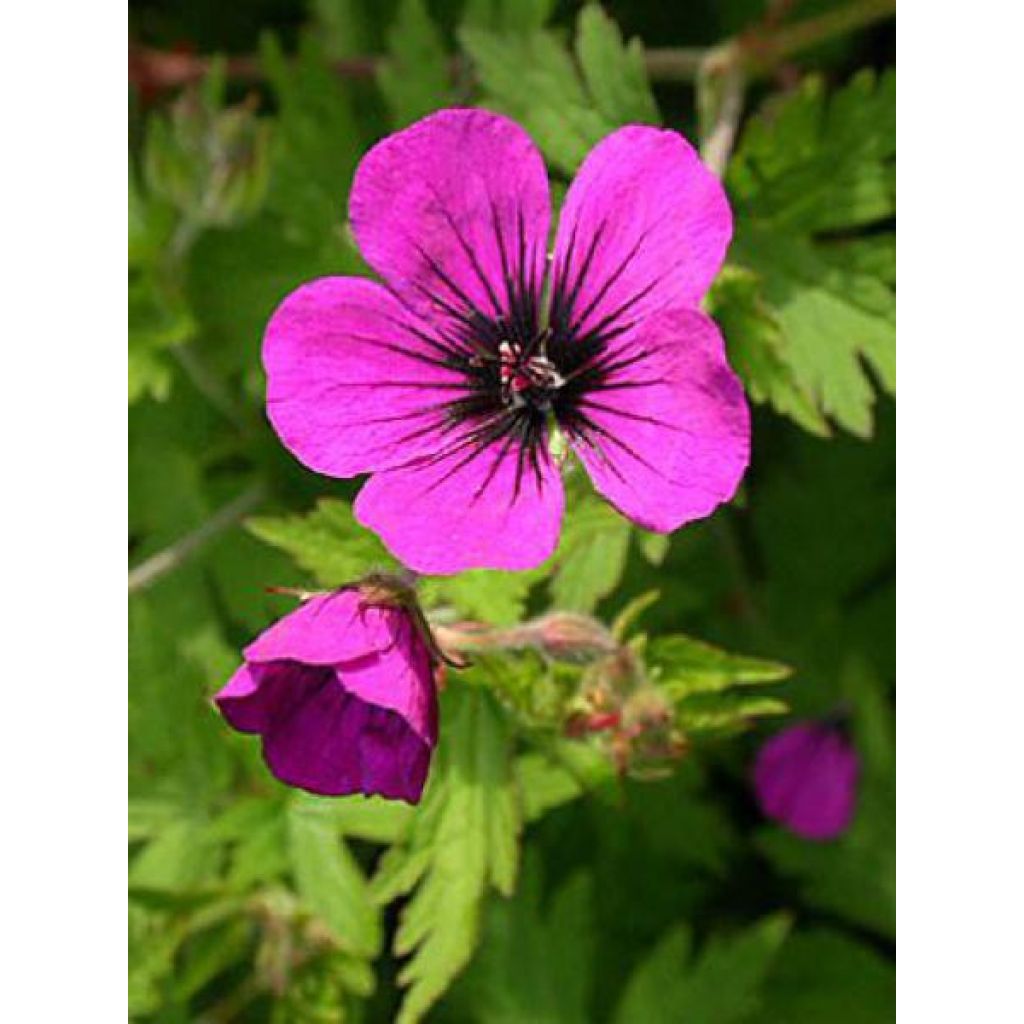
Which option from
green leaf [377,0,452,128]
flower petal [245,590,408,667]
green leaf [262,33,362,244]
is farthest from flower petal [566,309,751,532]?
green leaf [262,33,362,244]

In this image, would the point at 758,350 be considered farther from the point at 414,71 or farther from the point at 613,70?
the point at 414,71

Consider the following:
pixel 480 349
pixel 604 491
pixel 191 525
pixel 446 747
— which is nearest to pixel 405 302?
pixel 480 349

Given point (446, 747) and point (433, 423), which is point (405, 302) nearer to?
point (433, 423)

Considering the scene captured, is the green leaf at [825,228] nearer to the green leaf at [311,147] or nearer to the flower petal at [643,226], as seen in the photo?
the flower petal at [643,226]

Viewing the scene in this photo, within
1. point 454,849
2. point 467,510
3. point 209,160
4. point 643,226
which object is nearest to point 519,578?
point 454,849

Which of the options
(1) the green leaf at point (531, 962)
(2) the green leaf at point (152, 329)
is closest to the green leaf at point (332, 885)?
(1) the green leaf at point (531, 962)

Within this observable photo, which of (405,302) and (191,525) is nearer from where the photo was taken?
(405,302)

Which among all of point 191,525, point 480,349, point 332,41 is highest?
point 332,41
